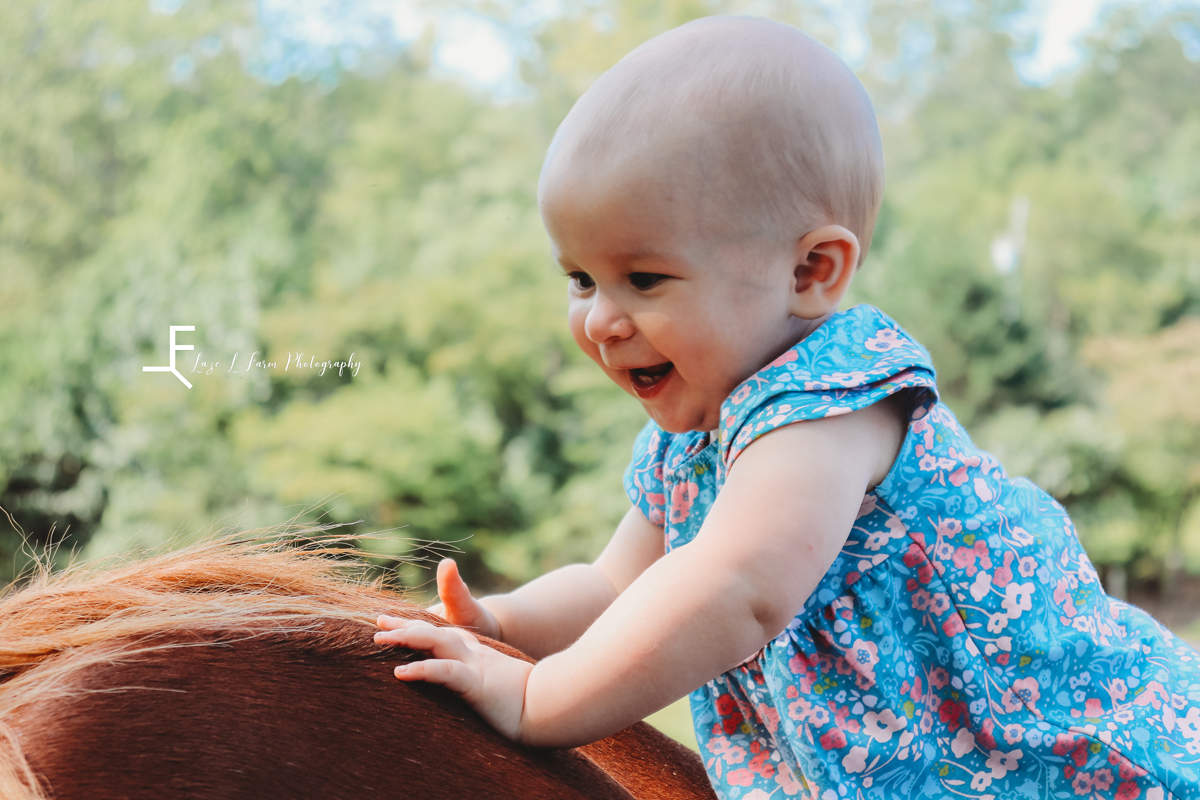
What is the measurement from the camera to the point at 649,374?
109 cm

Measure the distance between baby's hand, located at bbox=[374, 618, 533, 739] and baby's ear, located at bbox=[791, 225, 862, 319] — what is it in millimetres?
503

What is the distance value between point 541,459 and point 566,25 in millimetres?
4727

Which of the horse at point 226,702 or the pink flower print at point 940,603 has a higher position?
the horse at point 226,702

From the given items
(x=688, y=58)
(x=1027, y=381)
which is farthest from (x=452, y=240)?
(x=688, y=58)

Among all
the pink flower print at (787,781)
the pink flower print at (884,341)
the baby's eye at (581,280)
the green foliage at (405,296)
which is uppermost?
the baby's eye at (581,280)

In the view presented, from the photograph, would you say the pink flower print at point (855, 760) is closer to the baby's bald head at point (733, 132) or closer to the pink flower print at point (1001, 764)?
the pink flower print at point (1001, 764)

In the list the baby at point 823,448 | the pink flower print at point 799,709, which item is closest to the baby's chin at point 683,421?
the baby at point 823,448

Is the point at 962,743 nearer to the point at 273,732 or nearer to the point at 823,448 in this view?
the point at 823,448

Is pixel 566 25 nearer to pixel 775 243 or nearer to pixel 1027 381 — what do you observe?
pixel 1027 381

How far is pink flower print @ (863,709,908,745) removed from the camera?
989mm

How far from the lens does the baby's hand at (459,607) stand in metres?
1.13

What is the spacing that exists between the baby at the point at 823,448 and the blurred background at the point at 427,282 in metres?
7.26

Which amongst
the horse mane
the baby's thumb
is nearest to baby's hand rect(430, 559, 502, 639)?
the baby's thumb

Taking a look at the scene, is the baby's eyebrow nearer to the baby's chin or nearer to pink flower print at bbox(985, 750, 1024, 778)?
the baby's chin
